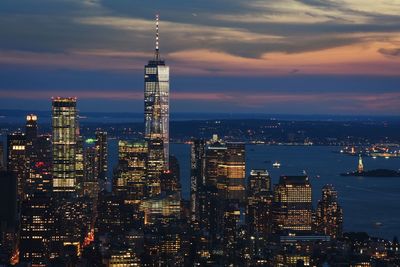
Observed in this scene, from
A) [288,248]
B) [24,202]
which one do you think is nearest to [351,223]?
[288,248]

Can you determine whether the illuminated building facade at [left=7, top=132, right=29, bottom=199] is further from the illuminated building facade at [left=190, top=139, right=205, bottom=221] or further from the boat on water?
the boat on water

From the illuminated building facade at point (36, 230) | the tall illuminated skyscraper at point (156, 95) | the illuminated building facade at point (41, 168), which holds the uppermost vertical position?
the tall illuminated skyscraper at point (156, 95)

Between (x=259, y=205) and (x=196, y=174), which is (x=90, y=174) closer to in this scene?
(x=196, y=174)

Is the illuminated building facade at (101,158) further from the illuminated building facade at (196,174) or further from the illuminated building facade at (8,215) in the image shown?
the illuminated building facade at (8,215)

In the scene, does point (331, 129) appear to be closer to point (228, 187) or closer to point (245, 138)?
point (245, 138)

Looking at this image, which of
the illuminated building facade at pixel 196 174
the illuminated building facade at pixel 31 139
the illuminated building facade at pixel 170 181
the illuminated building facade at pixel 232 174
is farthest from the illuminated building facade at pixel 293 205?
the illuminated building facade at pixel 31 139

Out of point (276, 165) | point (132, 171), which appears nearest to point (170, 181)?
point (132, 171)
